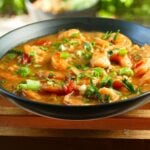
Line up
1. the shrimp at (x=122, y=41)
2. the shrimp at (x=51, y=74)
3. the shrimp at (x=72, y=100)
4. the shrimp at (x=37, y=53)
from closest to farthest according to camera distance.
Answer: the shrimp at (x=72, y=100), the shrimp at (x=51, y=74), the shrimp at (x=37, y=53), the shrimp at (x=122, y=41)

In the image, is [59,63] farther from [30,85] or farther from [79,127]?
[79,127]

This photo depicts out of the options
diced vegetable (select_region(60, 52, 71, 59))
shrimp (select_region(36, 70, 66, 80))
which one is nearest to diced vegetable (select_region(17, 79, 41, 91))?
shrimp (select_region(36, 70, 66, 80))

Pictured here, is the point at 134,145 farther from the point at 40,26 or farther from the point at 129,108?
the point at 40,26

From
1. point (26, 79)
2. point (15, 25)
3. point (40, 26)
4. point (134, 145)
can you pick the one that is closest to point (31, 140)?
point (26, 79)

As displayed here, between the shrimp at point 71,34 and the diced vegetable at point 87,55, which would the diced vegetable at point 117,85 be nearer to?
the diced vegetable at point 87,55

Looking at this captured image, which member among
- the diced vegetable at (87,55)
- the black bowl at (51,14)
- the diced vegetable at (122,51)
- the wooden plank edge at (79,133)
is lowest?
the wooden plank edge at (79,133)

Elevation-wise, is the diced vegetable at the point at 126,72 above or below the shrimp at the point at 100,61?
below

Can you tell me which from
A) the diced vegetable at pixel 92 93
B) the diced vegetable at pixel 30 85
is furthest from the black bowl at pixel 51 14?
the diced vegetable at pixel 92 93
